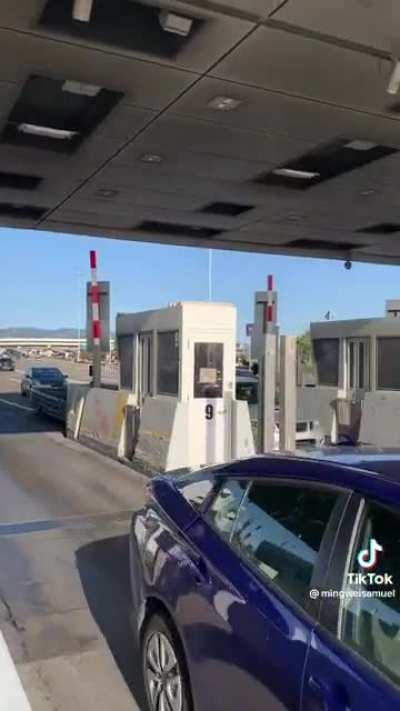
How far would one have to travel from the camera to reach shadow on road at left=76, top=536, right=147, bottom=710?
404 centimetres

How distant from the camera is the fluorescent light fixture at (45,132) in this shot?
26.4 feet

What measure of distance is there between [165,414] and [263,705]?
7.47 meters

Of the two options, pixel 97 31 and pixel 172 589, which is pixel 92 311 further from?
pixel 172 589

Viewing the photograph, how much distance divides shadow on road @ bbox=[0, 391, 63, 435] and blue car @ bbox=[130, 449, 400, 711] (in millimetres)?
12699

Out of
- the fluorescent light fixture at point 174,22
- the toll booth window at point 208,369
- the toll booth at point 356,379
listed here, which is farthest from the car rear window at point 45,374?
the fluorescent light fixture at point 174,22

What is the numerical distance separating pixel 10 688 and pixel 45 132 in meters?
6.48


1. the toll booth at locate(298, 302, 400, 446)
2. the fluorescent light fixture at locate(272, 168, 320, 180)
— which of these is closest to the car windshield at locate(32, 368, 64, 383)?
the toll booth at locate(298, 302, 400, 446)

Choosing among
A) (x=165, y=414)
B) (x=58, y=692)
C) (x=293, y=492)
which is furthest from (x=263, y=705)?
(x=165, y=414)

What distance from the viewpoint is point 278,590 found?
255 centimetres

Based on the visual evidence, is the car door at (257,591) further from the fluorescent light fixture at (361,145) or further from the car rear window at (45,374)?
the car rear window at (45,374)

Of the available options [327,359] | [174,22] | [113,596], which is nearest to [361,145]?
[174,22]

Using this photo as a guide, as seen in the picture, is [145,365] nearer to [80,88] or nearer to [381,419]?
[381,419]

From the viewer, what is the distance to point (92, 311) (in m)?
12.9

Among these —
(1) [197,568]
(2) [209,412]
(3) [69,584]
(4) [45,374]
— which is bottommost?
(3) [69,584]
